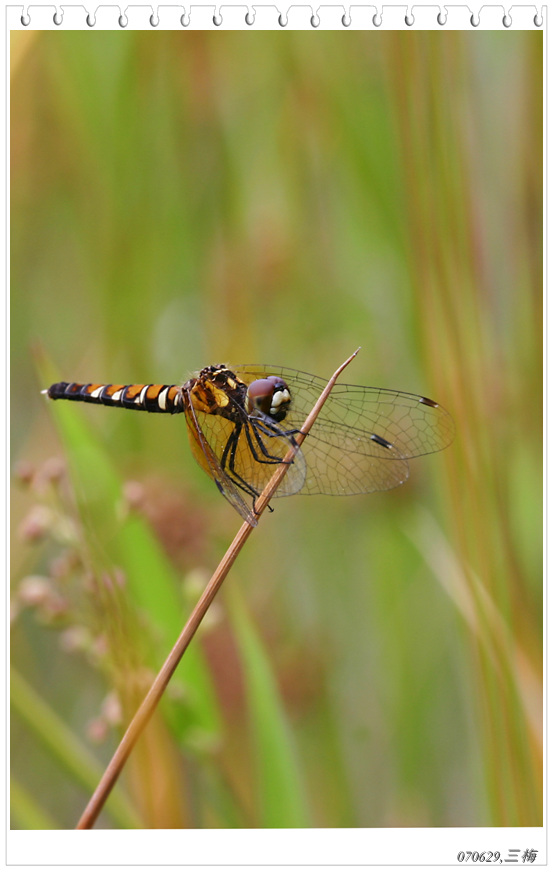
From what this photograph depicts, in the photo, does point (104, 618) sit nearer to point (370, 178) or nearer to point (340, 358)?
point (340, 358)

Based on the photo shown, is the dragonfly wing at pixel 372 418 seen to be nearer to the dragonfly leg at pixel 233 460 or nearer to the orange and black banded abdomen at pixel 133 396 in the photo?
the dragonfly leg at pixel 233 460

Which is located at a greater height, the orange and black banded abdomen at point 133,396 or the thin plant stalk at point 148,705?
the orange and black banded abdomen at point 133,396

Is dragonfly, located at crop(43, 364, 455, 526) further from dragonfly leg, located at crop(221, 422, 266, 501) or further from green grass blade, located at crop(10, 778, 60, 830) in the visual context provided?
green grass blade, located at crop(10, 778, 60, 830)

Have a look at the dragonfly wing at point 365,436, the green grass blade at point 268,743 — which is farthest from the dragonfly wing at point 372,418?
the green grass blade at point 268,743

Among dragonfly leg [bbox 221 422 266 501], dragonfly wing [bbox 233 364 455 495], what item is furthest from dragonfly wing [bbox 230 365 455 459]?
dragonfly leg [bbox 221 422 266 501]

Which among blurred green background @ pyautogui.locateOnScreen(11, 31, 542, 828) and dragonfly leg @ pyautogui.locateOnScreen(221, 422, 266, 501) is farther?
dragonfly leg @ pyautogui.locateOnScreen(221, 422, 266, 501)

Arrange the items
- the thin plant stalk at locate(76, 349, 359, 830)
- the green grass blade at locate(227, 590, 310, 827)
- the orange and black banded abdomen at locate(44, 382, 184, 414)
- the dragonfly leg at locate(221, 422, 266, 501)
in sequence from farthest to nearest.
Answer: the orange and black banded abdomen at locate(44, 382, 184, 414) < the dragonfly leg at locate(221, 422, 266, 501) < the green grass blade at locate(227, 590, 310, 827) < the thin plant stalk at locate(76, 349, 359, 830)

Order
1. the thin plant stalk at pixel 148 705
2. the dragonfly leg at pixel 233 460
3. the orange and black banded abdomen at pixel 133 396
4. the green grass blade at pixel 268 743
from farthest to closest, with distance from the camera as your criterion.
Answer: the orange and black banded abdomen at pixel 133 396 < the dragonfly leg at pixel 233 460 < the green grass blade at pixel 268 743 < the thin plant stalk at pixel 148 705
